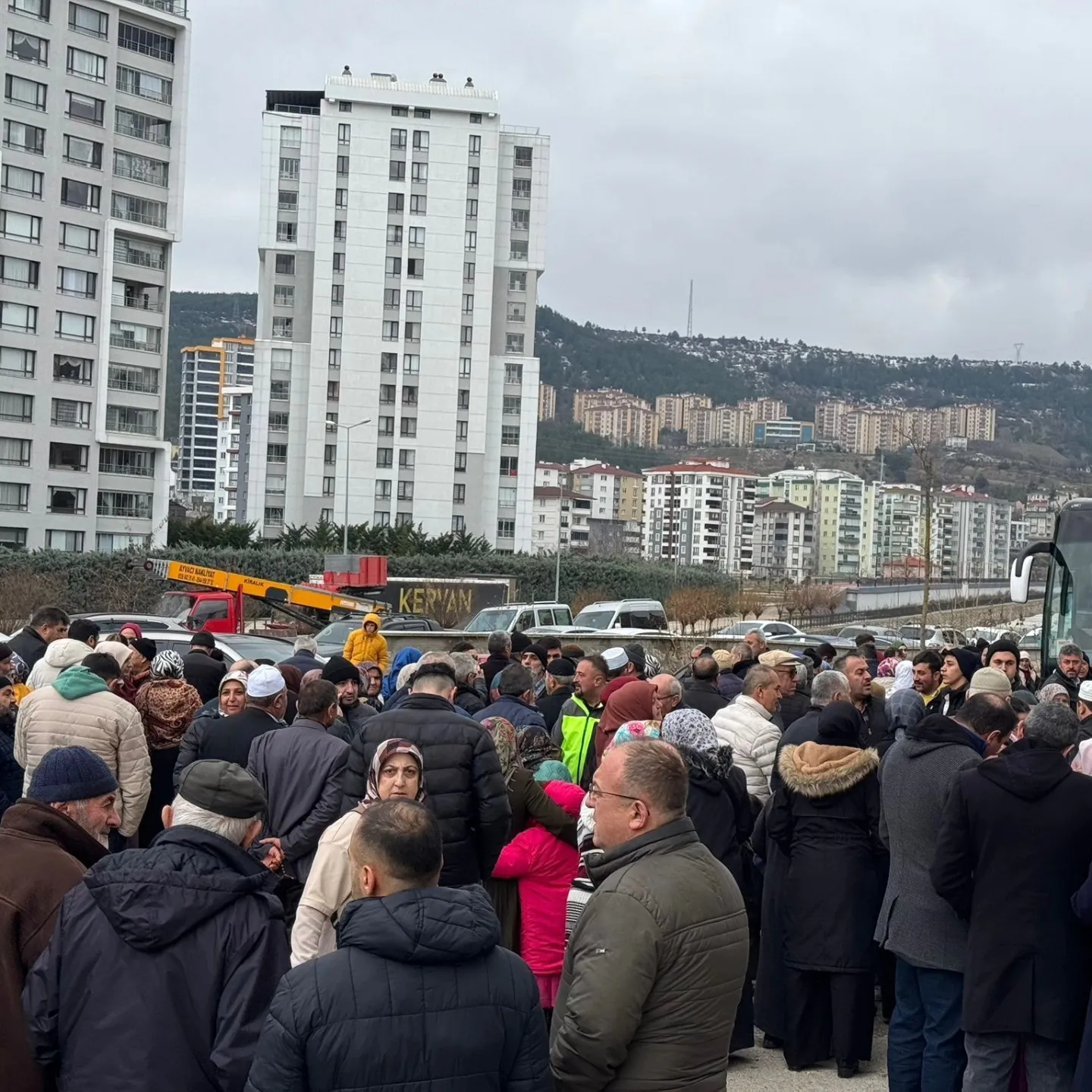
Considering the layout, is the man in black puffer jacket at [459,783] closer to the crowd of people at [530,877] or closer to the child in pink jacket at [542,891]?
the crowd of people at [530,877]

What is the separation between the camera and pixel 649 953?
3908 mm

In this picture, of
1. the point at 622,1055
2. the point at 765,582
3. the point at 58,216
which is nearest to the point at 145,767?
the point at 622,1055

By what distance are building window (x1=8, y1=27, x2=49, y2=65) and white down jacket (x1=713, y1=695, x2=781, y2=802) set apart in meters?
77.1

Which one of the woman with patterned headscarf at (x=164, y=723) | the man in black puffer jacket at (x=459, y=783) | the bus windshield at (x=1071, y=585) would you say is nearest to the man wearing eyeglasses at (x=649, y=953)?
the man in black puffer jacket at (x=459, y=783)

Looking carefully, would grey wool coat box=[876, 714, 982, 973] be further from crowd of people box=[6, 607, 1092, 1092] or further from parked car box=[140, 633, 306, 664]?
parked car box=[140, 633, 306, 664]

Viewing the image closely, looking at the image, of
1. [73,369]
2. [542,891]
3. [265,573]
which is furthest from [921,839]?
[73,369]

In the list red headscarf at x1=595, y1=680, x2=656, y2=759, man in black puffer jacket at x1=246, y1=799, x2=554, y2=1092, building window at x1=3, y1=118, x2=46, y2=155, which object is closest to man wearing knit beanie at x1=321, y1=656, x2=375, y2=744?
red headscarf at x1=595, y1=680, x2=656, y2=759

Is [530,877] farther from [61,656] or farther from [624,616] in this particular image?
[624,616]

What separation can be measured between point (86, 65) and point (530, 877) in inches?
3153

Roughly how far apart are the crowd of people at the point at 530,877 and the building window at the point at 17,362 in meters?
70.4

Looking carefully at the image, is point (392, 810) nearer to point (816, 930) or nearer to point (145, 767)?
point (816, 930)

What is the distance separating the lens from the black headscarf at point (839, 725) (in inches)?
286

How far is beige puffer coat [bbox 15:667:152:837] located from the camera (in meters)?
7.88

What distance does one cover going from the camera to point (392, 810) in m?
3.63
